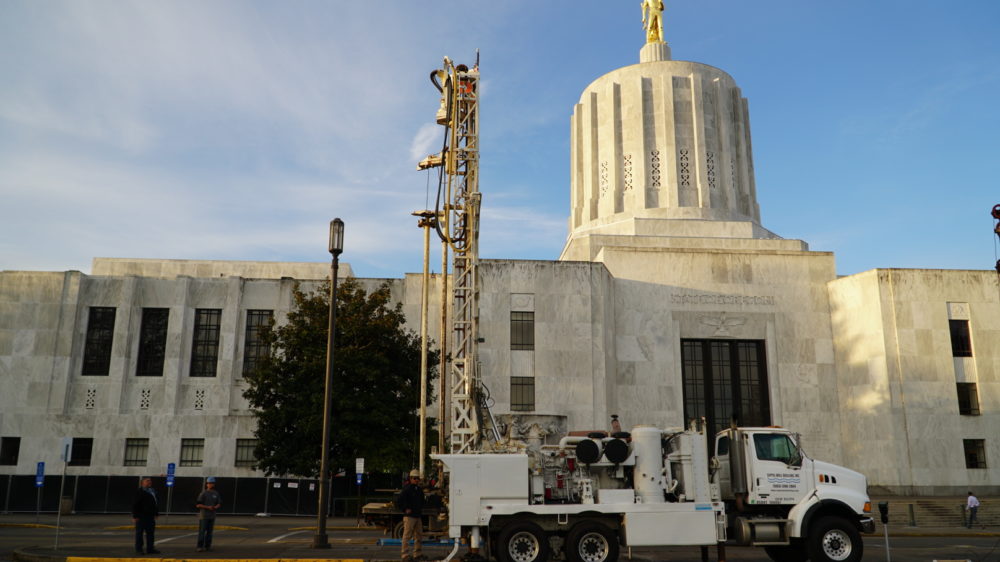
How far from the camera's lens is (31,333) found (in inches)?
1588

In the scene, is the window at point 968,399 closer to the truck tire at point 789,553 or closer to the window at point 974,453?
the window at point 974,453

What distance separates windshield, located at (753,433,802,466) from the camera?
16.7 m

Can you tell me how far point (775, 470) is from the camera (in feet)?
54.2

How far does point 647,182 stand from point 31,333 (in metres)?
35.3

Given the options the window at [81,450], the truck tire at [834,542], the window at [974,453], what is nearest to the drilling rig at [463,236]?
the truck tire at [834,542]

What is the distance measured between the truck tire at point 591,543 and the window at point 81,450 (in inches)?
1300

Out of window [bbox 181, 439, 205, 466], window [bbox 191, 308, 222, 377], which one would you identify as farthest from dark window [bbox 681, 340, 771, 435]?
window [bbox 181, 439, 205, 466]

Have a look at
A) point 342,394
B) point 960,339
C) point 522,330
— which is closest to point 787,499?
point 342,394

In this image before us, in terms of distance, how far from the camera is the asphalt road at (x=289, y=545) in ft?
57.4

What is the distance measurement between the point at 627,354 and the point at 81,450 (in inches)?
1142

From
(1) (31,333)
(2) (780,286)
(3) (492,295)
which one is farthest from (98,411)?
(2) (780,286)

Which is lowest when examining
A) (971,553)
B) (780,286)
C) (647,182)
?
(971,553)

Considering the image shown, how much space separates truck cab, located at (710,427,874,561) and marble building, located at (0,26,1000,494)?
21.3m

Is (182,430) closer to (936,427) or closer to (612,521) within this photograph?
(612,521)
